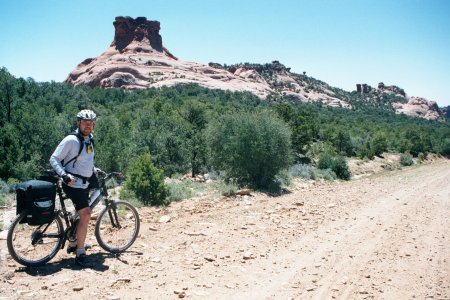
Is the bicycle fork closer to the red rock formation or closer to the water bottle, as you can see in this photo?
the water bottle

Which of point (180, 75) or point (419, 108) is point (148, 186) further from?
point (419, 108)

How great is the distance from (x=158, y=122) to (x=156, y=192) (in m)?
20.2

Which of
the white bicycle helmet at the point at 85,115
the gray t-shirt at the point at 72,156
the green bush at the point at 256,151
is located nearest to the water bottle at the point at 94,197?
the gray t-shirt at the point at 72,156

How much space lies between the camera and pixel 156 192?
11.1m

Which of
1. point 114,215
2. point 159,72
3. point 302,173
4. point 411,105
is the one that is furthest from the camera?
point 411,105

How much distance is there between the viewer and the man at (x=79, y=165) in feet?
15.7

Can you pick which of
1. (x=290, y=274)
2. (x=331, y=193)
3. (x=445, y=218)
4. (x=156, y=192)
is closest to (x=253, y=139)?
(x=331, y=193)

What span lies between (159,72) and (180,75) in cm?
665

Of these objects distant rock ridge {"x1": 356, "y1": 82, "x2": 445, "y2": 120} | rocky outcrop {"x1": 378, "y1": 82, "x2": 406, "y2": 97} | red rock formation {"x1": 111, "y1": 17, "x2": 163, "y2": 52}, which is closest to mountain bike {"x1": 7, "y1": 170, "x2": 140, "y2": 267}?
red rock formation {"x1": 111, "y1": 17, "x2": 163, "y2": 52}

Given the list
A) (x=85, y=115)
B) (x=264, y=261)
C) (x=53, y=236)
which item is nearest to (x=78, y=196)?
(x=53, y=236)

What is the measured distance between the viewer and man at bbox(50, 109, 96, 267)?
188 inches

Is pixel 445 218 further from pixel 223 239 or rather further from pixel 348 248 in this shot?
pixel 223 239

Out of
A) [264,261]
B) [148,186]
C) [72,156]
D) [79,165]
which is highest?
[72,156]

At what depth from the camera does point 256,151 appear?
14836 millimetres
